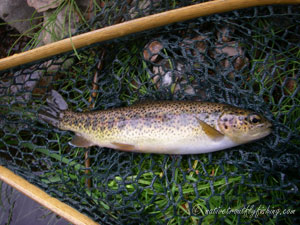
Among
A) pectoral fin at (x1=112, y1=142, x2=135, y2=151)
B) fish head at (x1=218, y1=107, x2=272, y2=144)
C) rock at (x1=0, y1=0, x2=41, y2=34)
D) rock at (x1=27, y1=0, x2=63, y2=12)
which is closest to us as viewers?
fish head at (x1=218, y1=107, x2=272, y2=144)

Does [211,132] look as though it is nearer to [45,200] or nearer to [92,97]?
[92,97]

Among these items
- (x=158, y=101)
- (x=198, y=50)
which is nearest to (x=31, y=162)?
(x=158, y=101)

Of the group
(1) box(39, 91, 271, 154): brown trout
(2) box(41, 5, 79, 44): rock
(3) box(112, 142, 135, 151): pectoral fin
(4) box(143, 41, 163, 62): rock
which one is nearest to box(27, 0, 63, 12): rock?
(2) box(41, 5, 79, 44): rock

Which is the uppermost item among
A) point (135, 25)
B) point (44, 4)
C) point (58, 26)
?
point (44, 4)

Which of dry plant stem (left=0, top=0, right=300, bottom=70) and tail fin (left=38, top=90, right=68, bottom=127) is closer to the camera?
dry plant stem (left=0, top=0, right=300, bottom=70)

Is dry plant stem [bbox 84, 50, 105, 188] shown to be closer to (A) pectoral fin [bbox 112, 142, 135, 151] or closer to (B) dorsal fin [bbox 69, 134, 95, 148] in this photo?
(B) dorsal fin [bbox 69, 134, 95, 148]

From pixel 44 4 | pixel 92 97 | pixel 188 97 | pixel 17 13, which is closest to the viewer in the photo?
pixel 188 97

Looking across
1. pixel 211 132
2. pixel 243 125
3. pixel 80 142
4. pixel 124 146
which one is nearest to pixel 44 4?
pixel 80 142
